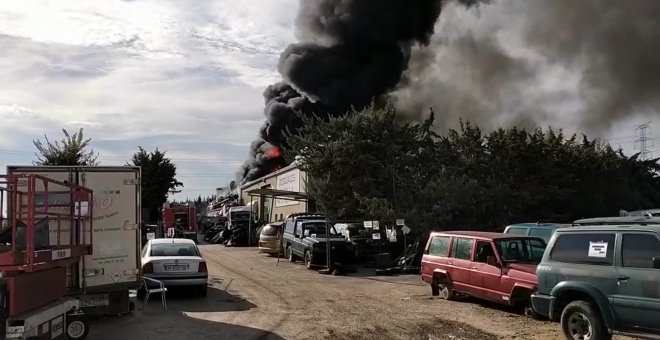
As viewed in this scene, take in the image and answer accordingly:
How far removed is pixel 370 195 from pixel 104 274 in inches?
520

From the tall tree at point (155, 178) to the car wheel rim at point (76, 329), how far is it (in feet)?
123

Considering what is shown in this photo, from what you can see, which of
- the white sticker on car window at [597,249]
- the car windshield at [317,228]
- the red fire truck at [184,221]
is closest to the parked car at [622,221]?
the white sticker on car window at [597,249]

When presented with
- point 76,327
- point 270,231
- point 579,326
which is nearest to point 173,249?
point 76,327

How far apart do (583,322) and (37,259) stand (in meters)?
6.77

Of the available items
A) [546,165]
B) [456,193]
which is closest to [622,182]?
[546,165]

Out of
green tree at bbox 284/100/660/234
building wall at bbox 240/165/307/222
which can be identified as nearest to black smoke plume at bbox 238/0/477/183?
building wall at bbox 240/165/307/222

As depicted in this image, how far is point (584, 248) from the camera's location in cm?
852

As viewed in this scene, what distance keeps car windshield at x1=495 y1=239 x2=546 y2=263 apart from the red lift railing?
7.36 m

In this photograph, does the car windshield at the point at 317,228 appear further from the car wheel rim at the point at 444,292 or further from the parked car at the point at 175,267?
the car wheel rim at the point at 444,292

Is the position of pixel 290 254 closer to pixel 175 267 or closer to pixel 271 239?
pixel 271 239

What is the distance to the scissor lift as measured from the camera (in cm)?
658

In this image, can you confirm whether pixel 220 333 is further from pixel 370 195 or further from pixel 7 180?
pixel 370 195

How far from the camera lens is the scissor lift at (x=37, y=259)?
6582 mm

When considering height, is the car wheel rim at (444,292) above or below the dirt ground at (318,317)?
above
